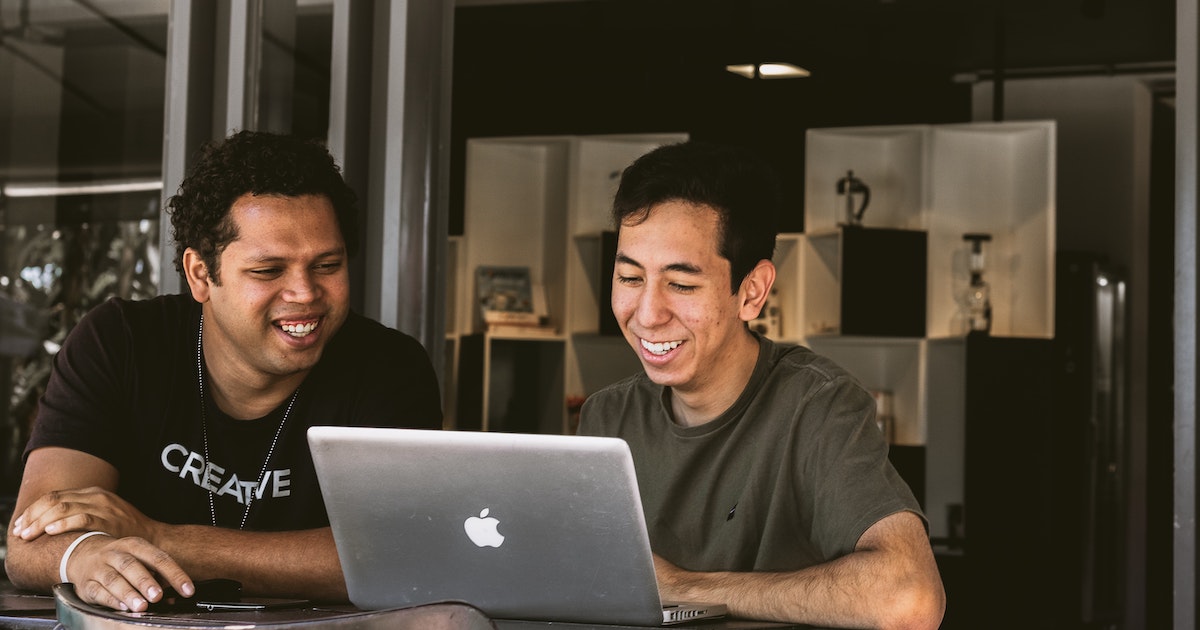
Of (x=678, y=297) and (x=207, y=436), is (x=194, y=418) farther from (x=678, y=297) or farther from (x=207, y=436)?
(x=678, y=297)

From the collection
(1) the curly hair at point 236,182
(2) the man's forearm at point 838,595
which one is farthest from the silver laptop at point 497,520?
(1) the curly hair at point 236,182

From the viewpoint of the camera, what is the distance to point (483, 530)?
1542 mm

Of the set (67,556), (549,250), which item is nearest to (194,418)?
→ (67,556)

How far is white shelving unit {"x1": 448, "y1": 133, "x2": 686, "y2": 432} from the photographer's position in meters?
7.23

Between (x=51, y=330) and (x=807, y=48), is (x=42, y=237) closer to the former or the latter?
(x=51, y=330)

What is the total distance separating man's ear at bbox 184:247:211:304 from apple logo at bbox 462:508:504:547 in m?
1.06

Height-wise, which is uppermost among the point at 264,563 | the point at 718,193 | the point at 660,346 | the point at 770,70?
the point at 770,70

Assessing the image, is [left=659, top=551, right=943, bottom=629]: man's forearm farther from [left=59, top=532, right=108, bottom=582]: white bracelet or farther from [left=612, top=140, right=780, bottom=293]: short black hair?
[left=59, top=532, right=108, bottom=582]: white bracelet

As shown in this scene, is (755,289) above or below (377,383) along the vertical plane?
above

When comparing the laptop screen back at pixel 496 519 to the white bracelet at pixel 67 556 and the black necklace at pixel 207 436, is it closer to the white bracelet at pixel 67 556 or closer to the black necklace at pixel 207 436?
the white bracelet at pixel 67 556

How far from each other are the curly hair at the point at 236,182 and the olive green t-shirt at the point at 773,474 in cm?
75

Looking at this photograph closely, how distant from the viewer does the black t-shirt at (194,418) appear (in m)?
2.32

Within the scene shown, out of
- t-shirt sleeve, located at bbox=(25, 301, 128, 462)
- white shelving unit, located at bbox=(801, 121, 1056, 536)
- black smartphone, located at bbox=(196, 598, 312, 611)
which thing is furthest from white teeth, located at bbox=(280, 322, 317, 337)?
white shelving unit, located at bbox=(801, 121, 1056, 536)

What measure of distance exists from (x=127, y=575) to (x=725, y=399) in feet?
3.10
